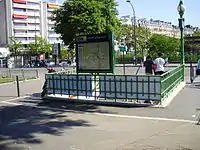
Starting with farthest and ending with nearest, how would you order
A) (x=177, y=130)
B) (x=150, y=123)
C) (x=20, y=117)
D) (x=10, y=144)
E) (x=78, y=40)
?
(x=78, y=40)
(x=20, y=117)
(x=150, y=123)
(x=177, y=130)
(x=10, y=144)

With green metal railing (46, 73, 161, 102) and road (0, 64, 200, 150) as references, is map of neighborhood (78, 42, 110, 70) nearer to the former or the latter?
green metal railing (46, 73, 161, 102)

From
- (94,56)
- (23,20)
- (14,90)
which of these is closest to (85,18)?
(14,90)

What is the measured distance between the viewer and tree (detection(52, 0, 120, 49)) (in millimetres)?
41312

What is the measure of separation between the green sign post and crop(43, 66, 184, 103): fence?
0.37m

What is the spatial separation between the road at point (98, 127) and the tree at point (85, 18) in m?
25.2

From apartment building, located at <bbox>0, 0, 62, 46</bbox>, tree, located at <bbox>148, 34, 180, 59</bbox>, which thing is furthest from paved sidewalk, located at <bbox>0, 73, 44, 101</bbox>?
apartment building, located at <bbox>0, 0, 62, 46</bbox>

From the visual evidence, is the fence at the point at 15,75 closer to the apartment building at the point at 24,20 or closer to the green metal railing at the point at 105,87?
the green metal railing at the point at 105,87

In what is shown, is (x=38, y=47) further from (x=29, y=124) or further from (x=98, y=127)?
(x=98, y=127)

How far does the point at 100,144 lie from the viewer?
8.05 meters

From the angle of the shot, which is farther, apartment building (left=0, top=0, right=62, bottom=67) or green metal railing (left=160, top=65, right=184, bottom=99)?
apartment building (left=0, top=0, right=62, bottom=67)

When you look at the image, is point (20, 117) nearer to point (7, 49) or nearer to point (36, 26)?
point (7, 49)

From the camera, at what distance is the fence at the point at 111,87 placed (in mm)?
12719

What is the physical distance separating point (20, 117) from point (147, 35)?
86.9 meters

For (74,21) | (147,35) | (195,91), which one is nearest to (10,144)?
(195,91)
